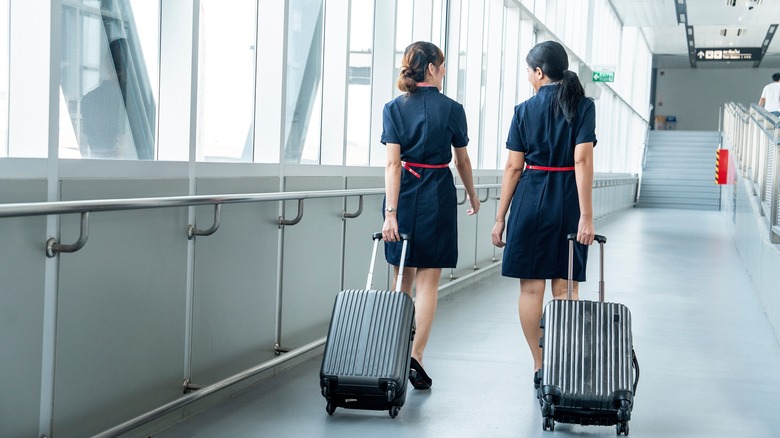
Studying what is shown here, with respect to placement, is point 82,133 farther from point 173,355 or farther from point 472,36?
point 472,36

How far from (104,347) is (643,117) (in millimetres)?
30734

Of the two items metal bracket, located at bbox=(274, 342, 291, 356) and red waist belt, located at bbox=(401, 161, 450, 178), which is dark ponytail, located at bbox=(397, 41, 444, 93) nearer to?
red waist belt, located at bbox=(401, 161, 450, 178)

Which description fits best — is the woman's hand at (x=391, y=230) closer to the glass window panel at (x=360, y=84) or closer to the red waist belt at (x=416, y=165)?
the red waist belt at (x=416, y=165)

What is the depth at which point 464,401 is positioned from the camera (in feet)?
13.5

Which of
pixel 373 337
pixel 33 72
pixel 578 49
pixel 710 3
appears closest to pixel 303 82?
pixel 373 337

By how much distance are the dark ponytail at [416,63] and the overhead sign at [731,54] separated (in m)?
32.5

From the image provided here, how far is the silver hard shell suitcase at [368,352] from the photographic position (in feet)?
12.1

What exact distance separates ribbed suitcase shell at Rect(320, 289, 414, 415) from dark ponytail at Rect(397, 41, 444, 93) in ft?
3.02

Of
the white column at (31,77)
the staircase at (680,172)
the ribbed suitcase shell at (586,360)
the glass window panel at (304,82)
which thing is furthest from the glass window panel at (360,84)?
the staircase at (680,172)

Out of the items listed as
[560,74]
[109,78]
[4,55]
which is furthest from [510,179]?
[4,55]

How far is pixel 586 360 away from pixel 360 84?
3378 millimetres

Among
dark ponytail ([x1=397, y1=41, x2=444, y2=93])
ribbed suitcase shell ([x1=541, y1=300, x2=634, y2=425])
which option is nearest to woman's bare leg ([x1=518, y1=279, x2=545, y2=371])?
ribbed suitcase shell ([x1=541, y1=300, x2=634, y2=425])

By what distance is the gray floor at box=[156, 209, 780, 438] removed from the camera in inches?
145

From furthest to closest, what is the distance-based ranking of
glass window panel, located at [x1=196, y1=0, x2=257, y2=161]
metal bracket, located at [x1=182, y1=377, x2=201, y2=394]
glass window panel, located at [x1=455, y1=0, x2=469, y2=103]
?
glass window panel, located at [x1=455, y1=0, x2=469, y2=103], glass window panel, located at [x1=196, y1=0, x2=257, y2=161], metal bracket, located at [x1=182, y1=377, x2=201, y2=394]
